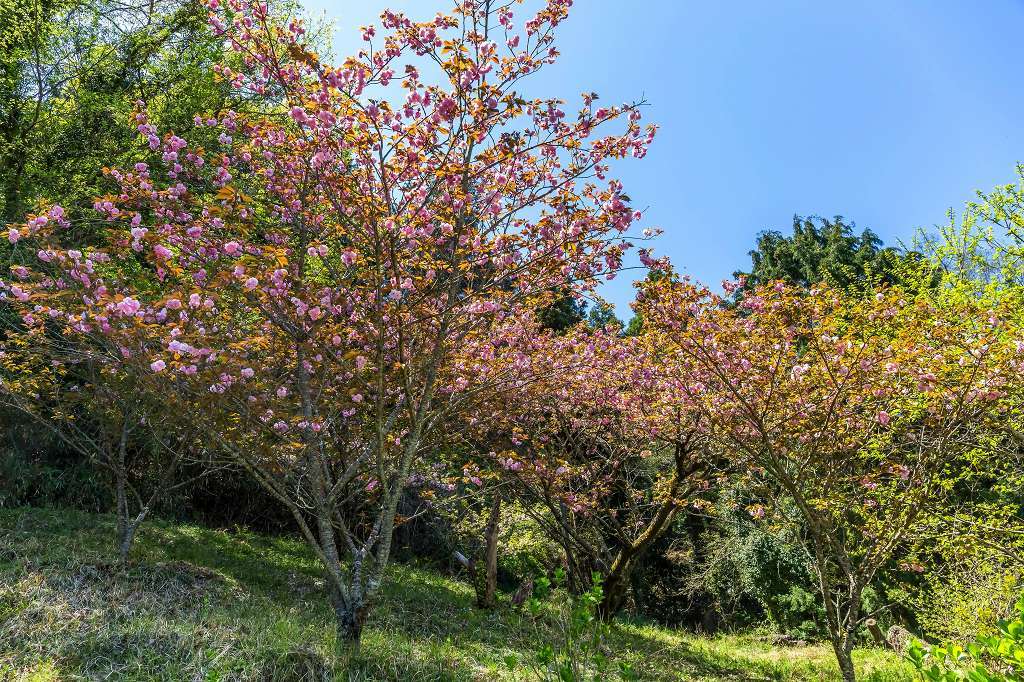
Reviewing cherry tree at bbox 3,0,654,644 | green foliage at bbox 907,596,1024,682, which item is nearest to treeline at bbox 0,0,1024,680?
cherry tree at bbox 3,0,654,644

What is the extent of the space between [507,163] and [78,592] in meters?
4.83

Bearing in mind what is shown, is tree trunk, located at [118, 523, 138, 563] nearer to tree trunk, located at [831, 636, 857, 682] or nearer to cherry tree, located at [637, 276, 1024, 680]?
cherry tree, located at [637, 276, 1024, 680]

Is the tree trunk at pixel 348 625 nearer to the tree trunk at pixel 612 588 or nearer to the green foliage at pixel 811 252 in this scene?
the tree trunk at pixel 612 588

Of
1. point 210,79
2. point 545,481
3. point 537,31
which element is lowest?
point 545,481

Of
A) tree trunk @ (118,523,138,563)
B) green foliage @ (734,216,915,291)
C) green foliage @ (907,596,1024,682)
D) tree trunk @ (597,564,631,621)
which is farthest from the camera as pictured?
green foliage @ (734,216,915,291)

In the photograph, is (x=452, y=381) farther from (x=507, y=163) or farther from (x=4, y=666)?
(x=4, y=666)

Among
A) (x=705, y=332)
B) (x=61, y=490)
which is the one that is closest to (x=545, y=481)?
(x=705, y=332)

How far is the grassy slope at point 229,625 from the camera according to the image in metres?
3.87

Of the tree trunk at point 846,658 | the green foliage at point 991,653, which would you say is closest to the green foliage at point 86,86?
the green foliage at point 991,653

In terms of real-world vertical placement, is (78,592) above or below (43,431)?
below

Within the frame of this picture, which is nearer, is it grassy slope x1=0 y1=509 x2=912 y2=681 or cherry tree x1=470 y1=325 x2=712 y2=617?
grassy slope x1=0 y1=509 x2=912 y2=681

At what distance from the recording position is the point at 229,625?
14.8 feet

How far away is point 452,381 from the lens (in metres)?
5.49

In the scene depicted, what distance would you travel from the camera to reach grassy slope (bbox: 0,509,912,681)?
3.87 m
